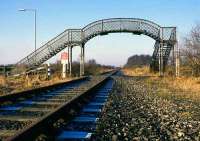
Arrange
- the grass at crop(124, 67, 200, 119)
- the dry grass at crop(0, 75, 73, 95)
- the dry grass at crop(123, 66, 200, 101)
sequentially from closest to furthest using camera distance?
the grass at crop(124, 67, 200, 119)
the dry grass at crop(123, 66, 200, 101)
the dry grass at crop(0, 75, 73, 95)

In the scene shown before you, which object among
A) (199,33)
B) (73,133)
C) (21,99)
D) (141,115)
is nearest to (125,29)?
(199,33)

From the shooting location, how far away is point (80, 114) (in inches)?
446

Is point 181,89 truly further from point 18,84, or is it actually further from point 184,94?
point 18,84

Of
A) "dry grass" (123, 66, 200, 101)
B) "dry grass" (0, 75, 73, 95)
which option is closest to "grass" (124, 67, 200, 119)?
"dry grass" (123, 66, 200, 101)

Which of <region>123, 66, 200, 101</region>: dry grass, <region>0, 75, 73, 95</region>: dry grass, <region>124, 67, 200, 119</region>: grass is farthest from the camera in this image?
<region>0, 75, 73, 95</region>: dry grass

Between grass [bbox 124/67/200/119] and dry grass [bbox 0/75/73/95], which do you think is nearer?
grass [bbox 124/67/200/119]

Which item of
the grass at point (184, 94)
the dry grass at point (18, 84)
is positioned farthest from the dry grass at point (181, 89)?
the dry grass at point (18, 84)

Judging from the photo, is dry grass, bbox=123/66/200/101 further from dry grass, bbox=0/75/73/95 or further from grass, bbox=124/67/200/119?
dry grass, bbox=0/75/73/95

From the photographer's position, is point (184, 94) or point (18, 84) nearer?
point (184, 94)

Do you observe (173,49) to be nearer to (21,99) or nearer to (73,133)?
(21,99)

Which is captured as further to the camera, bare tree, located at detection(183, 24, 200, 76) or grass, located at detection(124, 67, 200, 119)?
bare tree, located at detection(183, 24, 200, 76)

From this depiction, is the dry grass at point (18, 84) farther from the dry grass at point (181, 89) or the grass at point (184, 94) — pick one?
the dry grass at point (181, 89)

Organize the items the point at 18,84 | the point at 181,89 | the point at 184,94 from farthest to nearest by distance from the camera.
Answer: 1. the point at 18,84
2. the point at 181,89
3. the point at 184,94

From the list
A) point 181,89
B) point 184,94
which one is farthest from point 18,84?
point 184,94
